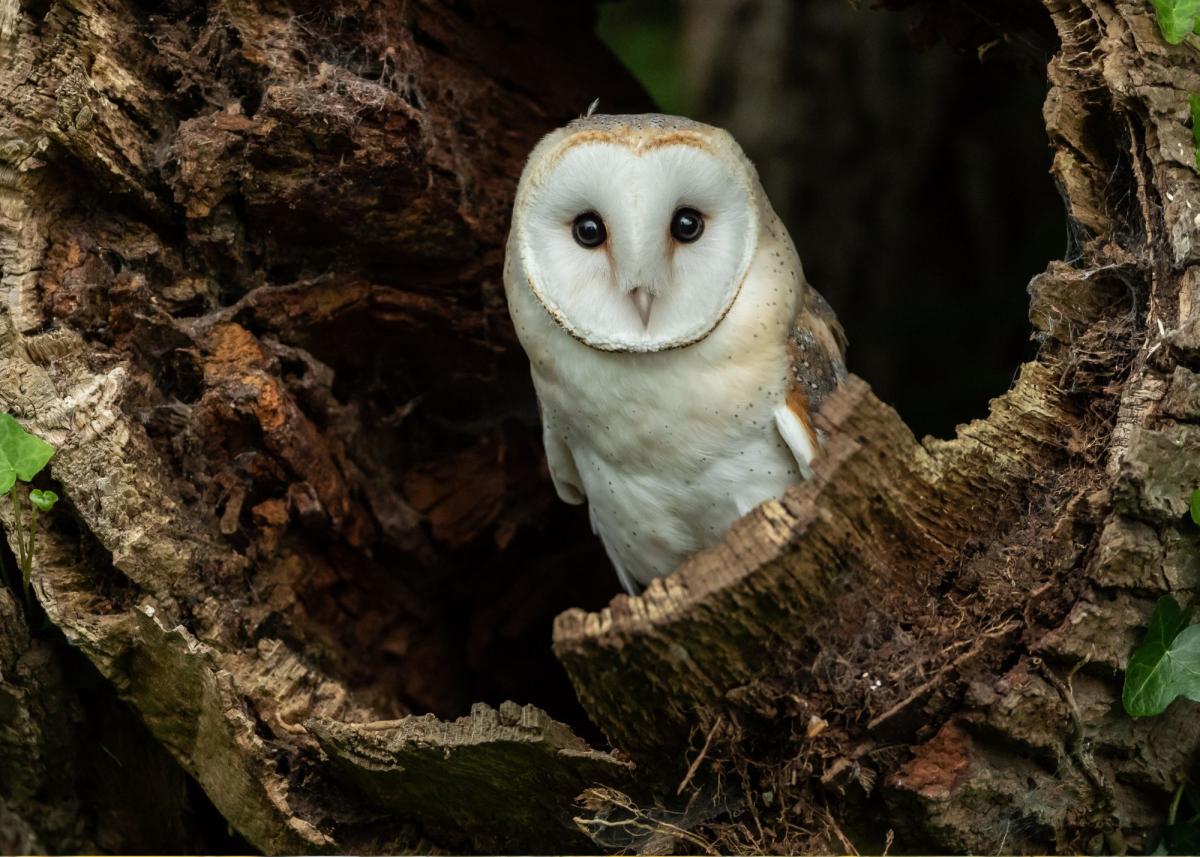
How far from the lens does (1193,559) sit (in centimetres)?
173

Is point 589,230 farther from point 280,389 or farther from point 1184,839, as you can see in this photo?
point 1184,839

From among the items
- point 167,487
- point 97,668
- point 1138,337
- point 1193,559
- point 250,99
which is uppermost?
point 250,99

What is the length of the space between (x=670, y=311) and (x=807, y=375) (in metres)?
0.31

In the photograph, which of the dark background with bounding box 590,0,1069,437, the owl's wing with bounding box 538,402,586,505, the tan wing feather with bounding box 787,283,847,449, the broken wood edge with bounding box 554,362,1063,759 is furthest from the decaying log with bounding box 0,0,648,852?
the dark background with bounding box 590,0,1069,437

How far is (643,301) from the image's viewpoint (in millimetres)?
2119

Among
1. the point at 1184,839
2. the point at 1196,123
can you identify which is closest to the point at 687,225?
the point at 1196,123

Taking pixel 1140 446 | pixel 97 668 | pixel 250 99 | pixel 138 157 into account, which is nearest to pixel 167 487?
pixel 97 668

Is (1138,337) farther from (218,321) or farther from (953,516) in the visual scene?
(218,321)

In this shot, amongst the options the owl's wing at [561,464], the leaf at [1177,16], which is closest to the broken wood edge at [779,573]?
the leaf at [1177,16]

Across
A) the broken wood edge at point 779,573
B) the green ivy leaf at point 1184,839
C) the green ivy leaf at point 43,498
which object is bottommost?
the green ivy leaf at point 1184,839

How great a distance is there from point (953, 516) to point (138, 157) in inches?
63.9

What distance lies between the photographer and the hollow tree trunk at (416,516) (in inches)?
67.9

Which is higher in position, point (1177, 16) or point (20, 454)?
point (1177, 16)

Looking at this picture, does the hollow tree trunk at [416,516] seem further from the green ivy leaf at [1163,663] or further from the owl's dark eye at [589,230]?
the owl's dark eye at [589,230]
